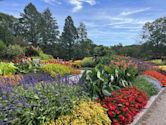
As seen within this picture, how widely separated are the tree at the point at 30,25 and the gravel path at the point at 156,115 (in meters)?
35.5

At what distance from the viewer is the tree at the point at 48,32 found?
4169 centimetres

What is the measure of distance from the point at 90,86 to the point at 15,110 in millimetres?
2404

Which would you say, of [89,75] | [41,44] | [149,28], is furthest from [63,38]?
[89,75]

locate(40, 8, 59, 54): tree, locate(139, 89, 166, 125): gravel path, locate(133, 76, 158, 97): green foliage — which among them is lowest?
locate(139, 89, 166, 125): gravel path

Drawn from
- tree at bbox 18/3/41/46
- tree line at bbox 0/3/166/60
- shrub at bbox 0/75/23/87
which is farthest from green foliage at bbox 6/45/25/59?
tree at bbox 18/3/41/46

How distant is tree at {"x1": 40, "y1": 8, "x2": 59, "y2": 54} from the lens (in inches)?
1641

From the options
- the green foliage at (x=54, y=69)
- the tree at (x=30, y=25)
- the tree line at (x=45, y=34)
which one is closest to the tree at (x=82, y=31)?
the tree line at (x=45, y=34)

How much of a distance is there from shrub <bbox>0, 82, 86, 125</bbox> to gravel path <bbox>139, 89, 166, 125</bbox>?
6.67 feet

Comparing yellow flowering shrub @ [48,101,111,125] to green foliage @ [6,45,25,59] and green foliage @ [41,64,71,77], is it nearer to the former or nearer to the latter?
green foliage @ [41,64,71,77]

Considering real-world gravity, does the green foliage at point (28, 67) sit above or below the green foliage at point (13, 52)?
below

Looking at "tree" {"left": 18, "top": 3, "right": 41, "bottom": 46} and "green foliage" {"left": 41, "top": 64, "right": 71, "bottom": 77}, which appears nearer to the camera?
"green foliage" {"left": 41, "top": 64, "right": 71, "bottom": 77}

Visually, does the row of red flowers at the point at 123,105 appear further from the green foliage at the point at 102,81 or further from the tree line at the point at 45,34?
the tree line at the point at 45,34

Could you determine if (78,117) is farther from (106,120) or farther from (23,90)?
(23,90)

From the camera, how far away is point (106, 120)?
546cm
